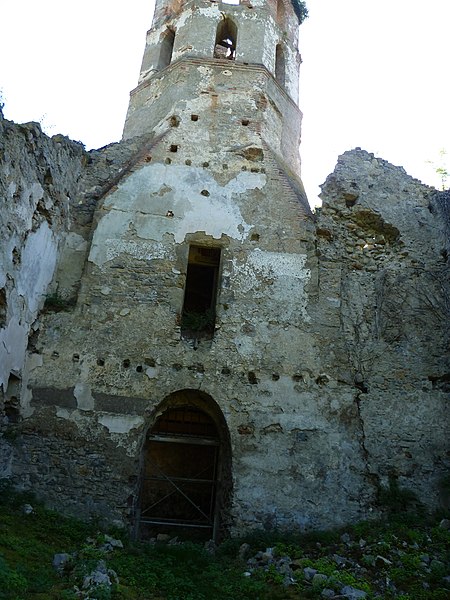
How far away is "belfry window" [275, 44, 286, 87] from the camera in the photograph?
13.0 meters

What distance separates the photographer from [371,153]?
1089cm

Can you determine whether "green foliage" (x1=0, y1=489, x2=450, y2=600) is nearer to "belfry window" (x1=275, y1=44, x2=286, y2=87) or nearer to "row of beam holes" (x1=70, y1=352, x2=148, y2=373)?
"row of beam holes" (x1=70, y1=352, x2=148, y2=373)

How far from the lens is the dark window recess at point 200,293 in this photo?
Result: 29.8ft

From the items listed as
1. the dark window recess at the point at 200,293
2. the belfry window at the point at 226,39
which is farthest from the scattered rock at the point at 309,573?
the belfry window at the point at 226,39

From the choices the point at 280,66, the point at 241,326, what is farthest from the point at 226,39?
the point at 241,326

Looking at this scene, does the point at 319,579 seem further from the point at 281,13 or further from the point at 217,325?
the point at 281,13

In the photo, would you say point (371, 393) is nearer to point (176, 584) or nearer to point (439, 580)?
point (439, 580)

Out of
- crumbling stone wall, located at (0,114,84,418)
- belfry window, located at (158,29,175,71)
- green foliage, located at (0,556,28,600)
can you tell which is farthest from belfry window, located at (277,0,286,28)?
green foliage, located at (0,556,28,600)

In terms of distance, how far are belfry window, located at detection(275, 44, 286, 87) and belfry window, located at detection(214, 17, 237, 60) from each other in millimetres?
1080

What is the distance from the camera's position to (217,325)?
8891 mm

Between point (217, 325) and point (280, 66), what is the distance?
24.8 feet

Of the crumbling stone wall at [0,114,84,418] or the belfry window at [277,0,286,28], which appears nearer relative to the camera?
the crumbling stone wall at [0,114,84,418]

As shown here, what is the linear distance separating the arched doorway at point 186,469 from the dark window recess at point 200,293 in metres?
1.10

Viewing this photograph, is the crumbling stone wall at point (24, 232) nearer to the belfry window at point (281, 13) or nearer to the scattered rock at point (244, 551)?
the scattered rock at point (244, 551)
